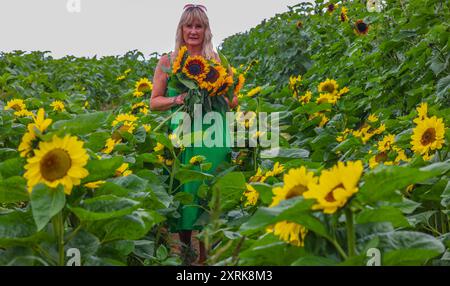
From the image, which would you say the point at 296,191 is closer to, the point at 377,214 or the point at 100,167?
the point at 377,214

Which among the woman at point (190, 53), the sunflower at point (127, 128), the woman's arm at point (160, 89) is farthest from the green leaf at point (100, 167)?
the woman's arm at point (160, 89)

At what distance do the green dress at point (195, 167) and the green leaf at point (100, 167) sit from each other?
5.41 feet

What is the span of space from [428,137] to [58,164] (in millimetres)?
1357

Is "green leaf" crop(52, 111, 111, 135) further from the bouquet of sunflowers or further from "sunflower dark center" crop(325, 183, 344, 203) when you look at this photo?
the bouquet of sunflowers

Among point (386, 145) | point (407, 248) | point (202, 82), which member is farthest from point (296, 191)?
point (202, 82)

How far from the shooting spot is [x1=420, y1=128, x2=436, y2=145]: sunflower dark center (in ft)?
7.68

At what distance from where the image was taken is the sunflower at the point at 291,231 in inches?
54.1

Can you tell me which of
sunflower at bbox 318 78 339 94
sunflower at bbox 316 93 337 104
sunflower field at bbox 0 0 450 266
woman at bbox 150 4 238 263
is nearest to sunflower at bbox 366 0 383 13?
sunflower field at bbox 0 0 450 266

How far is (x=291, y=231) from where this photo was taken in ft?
4.52

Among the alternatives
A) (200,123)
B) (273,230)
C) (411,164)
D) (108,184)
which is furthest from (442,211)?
(200,123)

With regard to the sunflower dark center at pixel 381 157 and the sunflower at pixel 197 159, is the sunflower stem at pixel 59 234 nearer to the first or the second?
the sunflower dark center at pixel 381 157

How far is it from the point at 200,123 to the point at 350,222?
219 centimetres

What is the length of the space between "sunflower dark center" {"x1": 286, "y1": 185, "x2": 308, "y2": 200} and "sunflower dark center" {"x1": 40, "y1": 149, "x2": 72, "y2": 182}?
0.51 m

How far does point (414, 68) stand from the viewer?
4023 millimetres
